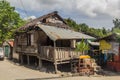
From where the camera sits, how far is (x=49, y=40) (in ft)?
104

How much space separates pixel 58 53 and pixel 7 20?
23679 millimetres

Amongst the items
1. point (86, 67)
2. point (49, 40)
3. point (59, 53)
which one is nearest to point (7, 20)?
point (49, 40)

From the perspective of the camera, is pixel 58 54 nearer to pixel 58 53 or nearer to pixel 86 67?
pixel 58 53


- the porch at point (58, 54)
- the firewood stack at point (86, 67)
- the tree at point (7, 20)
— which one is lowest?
the firewood stack at point (86, 67)

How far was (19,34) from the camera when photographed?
3828 centimetres

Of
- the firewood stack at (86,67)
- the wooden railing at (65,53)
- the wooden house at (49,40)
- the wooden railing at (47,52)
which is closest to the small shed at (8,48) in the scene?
the wooden house at (49,40)

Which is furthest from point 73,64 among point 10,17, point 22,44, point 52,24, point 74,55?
point 10,17

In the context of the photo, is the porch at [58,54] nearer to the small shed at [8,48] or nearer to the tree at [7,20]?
the small shed at [8,48]

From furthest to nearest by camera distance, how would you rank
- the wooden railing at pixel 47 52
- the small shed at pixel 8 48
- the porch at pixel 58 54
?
1. the small shed at pixel 8 48
2. the wooden railing at pixel 47 52
3. the porch at pixel 58 54

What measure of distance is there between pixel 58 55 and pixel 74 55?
2370 mm

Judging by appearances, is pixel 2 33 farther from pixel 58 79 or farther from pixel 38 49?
pixel 58 79

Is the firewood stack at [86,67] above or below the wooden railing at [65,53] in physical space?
below

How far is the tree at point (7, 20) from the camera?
47188mm

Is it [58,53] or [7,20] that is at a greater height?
[7,20]
